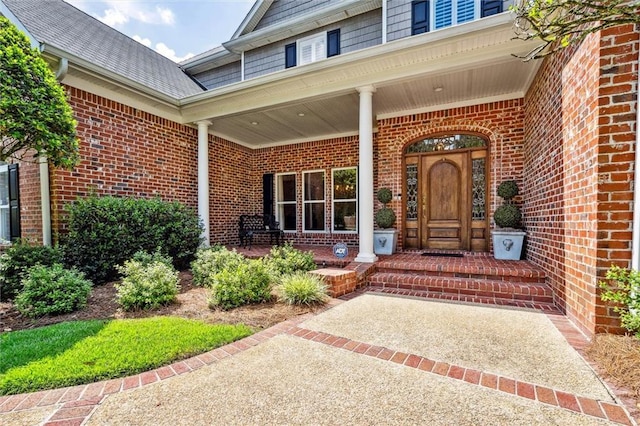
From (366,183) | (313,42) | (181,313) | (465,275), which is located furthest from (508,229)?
(313,42)

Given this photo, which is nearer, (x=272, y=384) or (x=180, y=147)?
(x=272, y=384)

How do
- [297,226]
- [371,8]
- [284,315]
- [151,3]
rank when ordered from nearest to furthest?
[284,315] < [151,3] < [371,8] < [297,226]

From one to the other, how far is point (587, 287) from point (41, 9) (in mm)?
9858

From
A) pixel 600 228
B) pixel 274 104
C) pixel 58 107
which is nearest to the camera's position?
pixel 600 228

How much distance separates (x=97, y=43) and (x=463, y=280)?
8.51 metres

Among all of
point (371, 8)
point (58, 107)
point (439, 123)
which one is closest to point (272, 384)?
point (58, 107)

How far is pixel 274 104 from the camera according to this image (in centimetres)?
561

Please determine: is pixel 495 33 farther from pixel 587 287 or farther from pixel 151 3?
pixel 151 3

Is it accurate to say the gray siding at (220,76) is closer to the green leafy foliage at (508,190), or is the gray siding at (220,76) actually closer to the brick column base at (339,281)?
the brick column base at (339,281)

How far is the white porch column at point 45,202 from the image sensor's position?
461cm

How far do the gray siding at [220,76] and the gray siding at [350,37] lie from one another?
114 centimetres

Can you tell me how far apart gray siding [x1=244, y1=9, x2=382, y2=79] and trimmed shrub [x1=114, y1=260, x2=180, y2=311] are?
625 centimetres

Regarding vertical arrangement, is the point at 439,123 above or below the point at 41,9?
below

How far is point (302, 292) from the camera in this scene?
3596 mm
